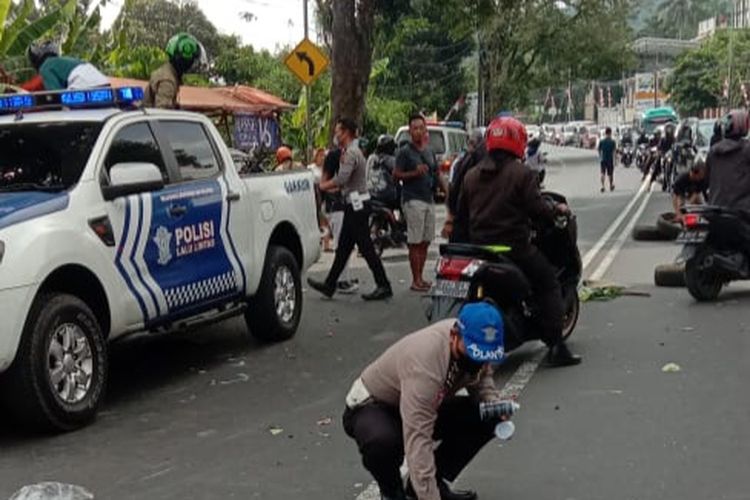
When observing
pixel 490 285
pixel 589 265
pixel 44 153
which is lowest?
pixel 589 265

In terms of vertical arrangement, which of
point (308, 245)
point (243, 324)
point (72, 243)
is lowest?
point (243, 324)

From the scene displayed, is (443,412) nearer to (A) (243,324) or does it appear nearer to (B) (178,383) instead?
(B) (178,383)

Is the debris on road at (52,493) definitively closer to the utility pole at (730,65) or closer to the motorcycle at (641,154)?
the motorcycle at (641,154)

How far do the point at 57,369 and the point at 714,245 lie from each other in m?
6.30

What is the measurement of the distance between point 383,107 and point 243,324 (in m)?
23.6

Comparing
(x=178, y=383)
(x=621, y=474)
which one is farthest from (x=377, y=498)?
(x=178, y=383)

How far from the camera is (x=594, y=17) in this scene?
48938mm

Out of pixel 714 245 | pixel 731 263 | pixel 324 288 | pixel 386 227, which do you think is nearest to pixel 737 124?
pixel 714 245

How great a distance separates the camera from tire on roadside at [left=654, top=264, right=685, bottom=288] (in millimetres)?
11031

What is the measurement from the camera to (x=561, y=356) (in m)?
7.61

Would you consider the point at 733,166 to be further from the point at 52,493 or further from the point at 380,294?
the point at 52,493

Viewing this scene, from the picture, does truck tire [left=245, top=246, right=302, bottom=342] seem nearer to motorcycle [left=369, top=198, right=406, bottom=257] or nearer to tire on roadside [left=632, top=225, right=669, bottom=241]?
motorcycle [left=369, top=198, right=406, bottom=257]

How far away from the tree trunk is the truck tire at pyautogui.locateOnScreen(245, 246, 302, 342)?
8.92m

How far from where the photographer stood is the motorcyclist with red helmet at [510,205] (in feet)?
23.1
